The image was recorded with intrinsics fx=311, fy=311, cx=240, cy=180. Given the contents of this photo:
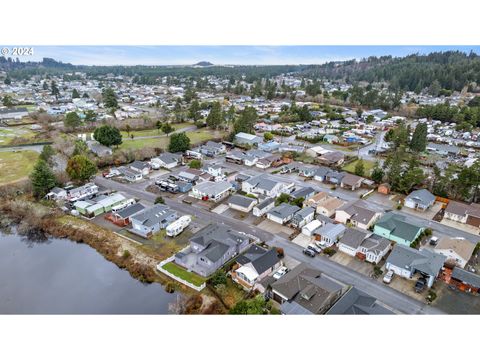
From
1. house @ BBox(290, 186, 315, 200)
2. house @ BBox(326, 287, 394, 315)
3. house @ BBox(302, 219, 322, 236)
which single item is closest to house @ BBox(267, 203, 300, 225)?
house @ BBox(302, 219, 322, 236)

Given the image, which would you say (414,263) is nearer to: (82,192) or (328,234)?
(328,234)

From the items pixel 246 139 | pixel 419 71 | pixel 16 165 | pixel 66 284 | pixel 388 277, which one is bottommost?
pixel 66 284

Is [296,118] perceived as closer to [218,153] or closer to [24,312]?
[218,153]

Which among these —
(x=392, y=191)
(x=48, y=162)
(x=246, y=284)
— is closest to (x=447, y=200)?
(x=392, y=191)

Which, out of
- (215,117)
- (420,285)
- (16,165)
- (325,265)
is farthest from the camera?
(215,117)

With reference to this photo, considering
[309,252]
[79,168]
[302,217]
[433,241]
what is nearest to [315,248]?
[309,252]

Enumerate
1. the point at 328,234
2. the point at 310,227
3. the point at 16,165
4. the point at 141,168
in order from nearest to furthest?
the point at 328,234, the point at 310,227, the point at 141,168, the point at 16,165

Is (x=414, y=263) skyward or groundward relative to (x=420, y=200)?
groundward
